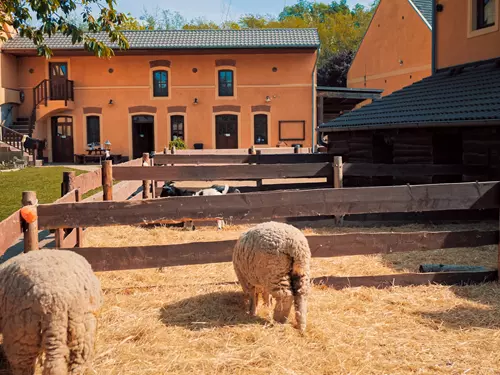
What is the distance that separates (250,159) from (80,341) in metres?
10.5

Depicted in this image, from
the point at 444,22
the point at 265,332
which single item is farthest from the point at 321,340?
the point at 444,22

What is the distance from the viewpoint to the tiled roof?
88.9ft

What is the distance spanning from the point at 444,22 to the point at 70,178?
12697 millimetres

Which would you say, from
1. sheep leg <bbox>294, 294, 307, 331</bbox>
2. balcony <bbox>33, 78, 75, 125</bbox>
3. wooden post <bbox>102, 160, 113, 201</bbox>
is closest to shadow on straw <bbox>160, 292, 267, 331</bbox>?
→ sheep leg <bbox>294, 294, 307, 331</bbox>

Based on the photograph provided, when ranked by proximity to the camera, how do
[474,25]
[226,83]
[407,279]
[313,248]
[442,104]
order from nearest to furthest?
1. [313,248]
2. [407,279]
3. [442,104]
4. [474,25]
5. [226,83]

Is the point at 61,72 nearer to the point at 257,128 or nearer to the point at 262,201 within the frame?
the point at 257,128

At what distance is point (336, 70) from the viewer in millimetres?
47719

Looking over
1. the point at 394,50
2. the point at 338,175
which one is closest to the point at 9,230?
the point at 338,175

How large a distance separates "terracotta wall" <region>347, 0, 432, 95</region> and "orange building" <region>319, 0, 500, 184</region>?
12.4 metres

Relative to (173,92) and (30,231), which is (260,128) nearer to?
(173,92)

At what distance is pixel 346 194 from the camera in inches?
214

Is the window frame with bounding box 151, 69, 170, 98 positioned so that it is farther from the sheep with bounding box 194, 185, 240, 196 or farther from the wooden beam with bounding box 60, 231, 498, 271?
the wooden beam with bounding box 60, 231, 498, 271

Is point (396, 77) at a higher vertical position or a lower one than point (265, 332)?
higher

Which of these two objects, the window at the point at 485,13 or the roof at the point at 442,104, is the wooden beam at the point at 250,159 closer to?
the roof at the point at 442,104
